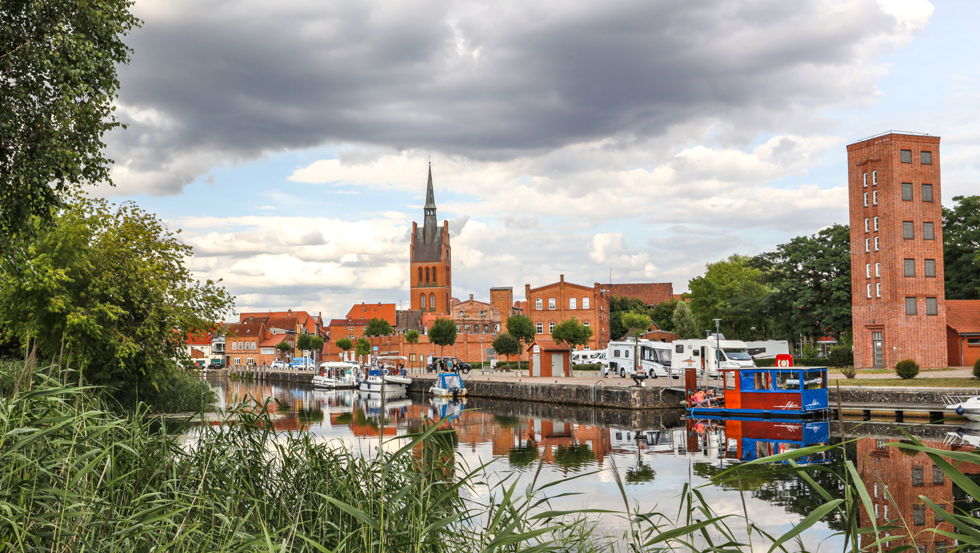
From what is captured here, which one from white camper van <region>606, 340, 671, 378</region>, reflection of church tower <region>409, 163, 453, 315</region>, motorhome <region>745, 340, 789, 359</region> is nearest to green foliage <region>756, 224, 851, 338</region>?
motorhome <region>745, 340, 789, 359</region>

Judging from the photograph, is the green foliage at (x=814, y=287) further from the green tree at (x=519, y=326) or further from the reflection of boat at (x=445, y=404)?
the reflection of boat at (x=445, y=404)

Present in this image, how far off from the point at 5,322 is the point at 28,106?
463 inches

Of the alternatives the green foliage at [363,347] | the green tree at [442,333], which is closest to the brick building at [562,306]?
the green tree at [442,333]

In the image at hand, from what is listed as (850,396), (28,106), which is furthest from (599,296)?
(28,106)

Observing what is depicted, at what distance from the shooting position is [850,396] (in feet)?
92.1

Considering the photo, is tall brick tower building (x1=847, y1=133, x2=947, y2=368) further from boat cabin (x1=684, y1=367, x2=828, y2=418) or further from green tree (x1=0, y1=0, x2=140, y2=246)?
green tree (x1=0, y1=0, x2=140, y2=246)

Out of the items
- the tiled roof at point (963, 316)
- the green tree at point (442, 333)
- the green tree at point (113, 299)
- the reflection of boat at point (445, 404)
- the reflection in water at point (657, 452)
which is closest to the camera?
the reflection in water at point (657, 452)

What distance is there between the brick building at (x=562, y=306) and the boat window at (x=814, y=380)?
4610 cm

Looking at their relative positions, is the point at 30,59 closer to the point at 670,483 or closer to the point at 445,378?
the point at 670,483

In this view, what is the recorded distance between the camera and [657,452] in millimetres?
20328

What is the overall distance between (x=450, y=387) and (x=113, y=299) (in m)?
27.2

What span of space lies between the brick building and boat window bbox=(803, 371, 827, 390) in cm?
4610

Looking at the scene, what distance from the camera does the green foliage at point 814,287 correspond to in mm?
47562

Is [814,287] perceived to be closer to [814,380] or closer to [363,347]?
[814,380]
